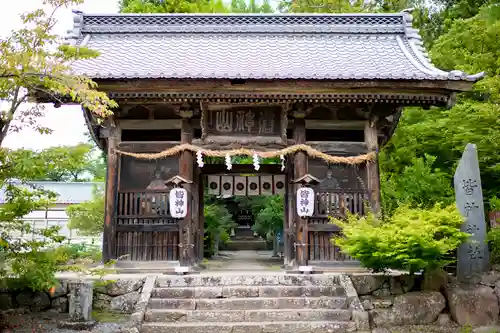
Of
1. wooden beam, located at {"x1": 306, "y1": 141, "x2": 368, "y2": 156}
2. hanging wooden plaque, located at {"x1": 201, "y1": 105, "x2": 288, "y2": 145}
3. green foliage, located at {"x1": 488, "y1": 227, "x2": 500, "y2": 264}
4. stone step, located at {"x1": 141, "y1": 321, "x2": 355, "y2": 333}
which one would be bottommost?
stone step, located at {"x1": 141, "y1": 321, "x2": 355, "y2": 333}

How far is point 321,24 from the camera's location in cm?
1375

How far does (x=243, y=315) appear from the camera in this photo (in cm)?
810

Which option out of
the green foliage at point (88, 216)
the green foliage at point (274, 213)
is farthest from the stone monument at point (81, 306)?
the green foliage at point (274, 213)

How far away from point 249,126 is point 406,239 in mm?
4680

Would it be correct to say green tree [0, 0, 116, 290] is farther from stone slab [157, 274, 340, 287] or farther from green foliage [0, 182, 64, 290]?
stone slab [157, 274, 340, 287]

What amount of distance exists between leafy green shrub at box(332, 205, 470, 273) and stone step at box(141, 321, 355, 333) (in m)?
1.37

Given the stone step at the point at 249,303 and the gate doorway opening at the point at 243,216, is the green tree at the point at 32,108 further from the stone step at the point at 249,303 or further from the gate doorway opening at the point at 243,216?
the gate doorway opening at the point at 243,216

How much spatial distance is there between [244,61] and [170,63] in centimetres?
194

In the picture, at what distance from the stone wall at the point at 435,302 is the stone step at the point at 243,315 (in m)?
0.82

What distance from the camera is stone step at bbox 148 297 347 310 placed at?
8.42 m

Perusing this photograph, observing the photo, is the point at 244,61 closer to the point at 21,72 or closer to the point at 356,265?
the point at 356,265

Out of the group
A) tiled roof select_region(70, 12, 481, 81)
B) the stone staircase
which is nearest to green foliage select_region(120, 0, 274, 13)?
tiled roof select_region(70, 12, 481, 81)

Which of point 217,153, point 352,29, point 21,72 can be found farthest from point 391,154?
point 21,72

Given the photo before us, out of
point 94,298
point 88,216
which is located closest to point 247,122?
point 94,298
